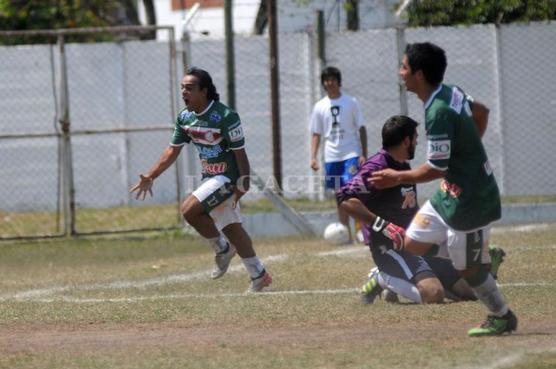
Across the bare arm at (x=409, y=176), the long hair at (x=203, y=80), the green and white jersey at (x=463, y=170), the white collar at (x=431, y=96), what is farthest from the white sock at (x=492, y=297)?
the long hair at (x=203, y=80)

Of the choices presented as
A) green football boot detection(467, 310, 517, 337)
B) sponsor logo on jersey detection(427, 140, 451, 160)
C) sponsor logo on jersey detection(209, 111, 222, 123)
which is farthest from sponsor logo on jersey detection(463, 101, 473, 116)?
sponsor logo on jersey detection(209, 111, 222, 123)

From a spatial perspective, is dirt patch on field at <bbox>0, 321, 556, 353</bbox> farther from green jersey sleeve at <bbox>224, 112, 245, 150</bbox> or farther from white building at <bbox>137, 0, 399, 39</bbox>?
white building at <bbox>137, 0, 399, 39</bbox>

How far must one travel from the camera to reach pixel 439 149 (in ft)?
23.9

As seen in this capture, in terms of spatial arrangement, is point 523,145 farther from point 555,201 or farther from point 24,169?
point 24,169

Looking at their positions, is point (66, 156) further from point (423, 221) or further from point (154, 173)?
point (423, 221)

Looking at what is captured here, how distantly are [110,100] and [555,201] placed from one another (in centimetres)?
702

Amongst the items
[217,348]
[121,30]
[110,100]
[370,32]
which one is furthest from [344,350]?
[110,100]

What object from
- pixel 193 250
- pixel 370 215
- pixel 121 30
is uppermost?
pixel 121 30

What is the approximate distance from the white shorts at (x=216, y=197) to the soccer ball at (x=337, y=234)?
370 centimetres

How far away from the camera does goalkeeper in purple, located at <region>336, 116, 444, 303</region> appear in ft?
30.1

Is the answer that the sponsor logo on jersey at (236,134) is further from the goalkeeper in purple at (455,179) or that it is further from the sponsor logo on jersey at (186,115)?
the goalkeeper in purple at (455,179)

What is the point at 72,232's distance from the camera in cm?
1612

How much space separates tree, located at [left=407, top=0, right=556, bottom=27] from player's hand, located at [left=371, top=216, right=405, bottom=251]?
8.02 metres

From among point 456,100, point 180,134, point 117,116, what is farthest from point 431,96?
point 117,116
